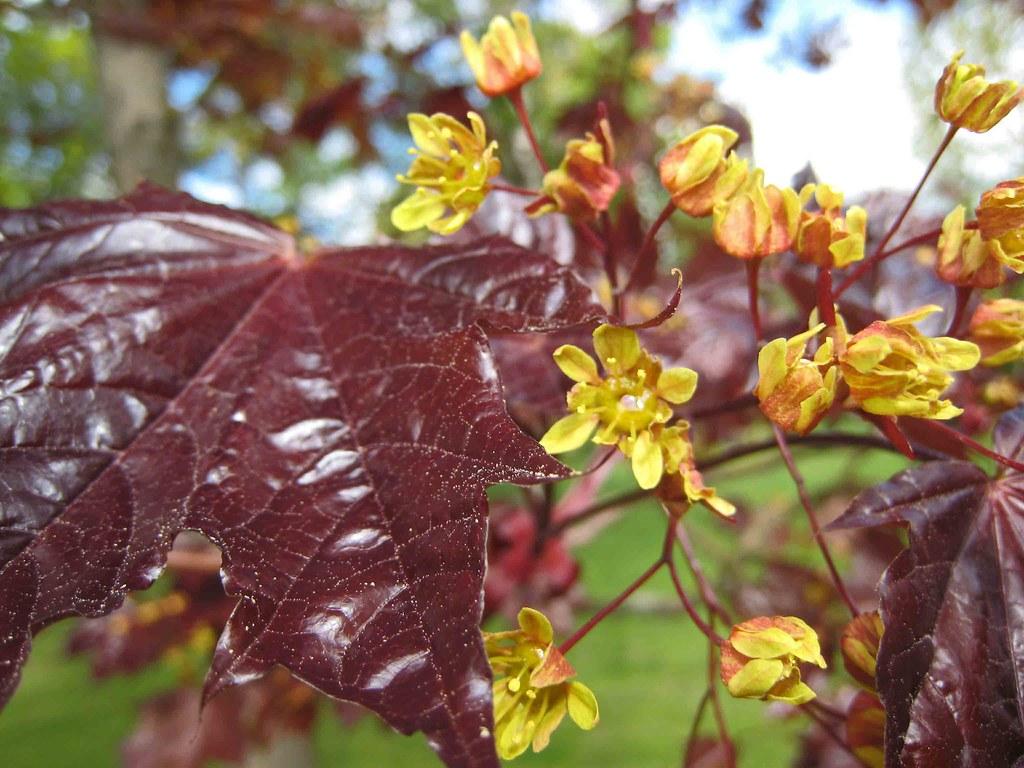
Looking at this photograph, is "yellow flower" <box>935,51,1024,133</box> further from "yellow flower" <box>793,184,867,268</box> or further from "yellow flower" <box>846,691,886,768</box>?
"yellow flower" <box>846,691,886,768</box>

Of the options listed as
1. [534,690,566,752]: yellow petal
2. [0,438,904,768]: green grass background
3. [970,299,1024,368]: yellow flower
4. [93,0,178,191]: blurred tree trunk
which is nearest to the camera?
[534,690,566,752]: yellow petal

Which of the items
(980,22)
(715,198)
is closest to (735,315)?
(715,198)

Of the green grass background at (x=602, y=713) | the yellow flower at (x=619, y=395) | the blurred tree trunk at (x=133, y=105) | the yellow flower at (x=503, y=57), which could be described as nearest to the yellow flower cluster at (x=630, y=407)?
the yellow flower at (x=619, y=395)

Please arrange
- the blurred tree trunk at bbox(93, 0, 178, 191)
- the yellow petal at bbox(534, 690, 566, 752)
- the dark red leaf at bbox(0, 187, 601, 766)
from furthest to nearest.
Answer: the blurred tree trunk at bbox(93, 0, 178, 191) → the yellow petal at bbox(534, 690, 566, 752) → the dark red leaf at bbox(0, 187, 601, 766)

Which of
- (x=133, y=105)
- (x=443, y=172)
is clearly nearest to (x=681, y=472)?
(x=443, y=172)

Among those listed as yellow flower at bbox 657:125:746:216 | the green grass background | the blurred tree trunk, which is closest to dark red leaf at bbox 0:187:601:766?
yellow flower at bbox 657:125:746:216

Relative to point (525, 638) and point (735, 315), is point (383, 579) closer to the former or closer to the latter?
point (525, 638)
